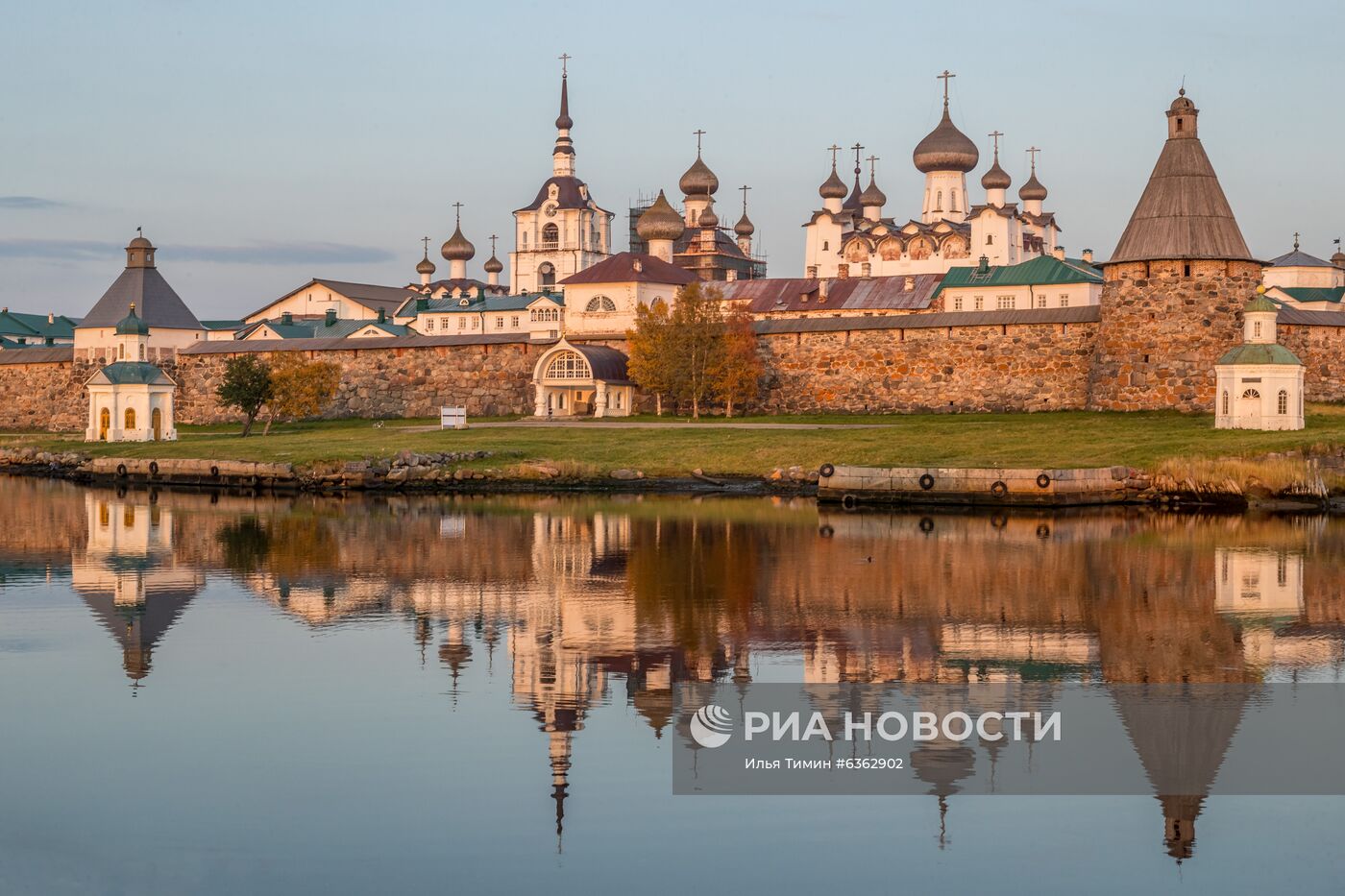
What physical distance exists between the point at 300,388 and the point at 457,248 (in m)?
41.3

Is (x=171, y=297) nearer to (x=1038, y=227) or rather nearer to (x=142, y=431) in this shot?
(x=142, y=431)

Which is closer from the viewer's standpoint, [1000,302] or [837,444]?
[837,444]

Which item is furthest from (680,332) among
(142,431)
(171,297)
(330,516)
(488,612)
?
(488,612)

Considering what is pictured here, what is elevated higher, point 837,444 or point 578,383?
point 578,383

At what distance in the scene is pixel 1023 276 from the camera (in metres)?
51.9

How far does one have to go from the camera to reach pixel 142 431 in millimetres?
38938

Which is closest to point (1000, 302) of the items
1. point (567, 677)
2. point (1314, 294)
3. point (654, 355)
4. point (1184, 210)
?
point (1314, 294)

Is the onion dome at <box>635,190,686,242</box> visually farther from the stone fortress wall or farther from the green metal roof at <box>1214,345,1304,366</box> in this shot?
the green metal roof at <box>1214,345,1304,366</box>

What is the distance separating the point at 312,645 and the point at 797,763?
4954 millimetres

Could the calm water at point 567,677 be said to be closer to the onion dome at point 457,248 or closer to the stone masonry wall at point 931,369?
the stone masonry wall at point 931,369

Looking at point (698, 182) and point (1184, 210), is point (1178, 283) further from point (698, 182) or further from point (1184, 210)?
point (698, 182)

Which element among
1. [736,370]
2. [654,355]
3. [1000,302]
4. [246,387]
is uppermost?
[1000,302]

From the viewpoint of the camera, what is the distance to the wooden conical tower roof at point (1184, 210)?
3306 centimetres

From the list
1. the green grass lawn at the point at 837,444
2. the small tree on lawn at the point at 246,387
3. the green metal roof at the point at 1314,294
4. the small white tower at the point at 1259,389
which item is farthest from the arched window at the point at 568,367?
the green metal roof at the point at 1314,294
